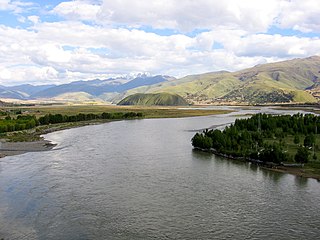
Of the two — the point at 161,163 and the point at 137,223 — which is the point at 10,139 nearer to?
the point at 161,163

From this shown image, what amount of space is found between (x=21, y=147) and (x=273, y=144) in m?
48.1

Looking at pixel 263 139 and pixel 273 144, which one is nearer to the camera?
pixel 273 144

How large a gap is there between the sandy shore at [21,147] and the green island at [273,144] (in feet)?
97.9

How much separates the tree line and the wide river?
4.11m

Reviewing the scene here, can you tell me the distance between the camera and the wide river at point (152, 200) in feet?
95.0

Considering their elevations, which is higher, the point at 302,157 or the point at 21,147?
the point at 302,157

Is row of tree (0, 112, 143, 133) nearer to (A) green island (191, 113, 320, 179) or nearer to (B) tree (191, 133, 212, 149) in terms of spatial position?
(B) tree (191, 133, 212, 149)

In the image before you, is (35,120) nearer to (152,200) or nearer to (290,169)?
(290,169)

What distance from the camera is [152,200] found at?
35781mm

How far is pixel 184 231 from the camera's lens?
94.3 ft

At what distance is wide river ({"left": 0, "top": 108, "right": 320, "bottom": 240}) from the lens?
29.0m

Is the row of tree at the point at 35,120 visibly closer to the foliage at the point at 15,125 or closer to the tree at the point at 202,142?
the foliage at the point at 15,125

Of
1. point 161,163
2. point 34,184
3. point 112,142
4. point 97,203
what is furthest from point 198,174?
point 112,142

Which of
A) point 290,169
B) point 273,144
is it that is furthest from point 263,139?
point 290,169
